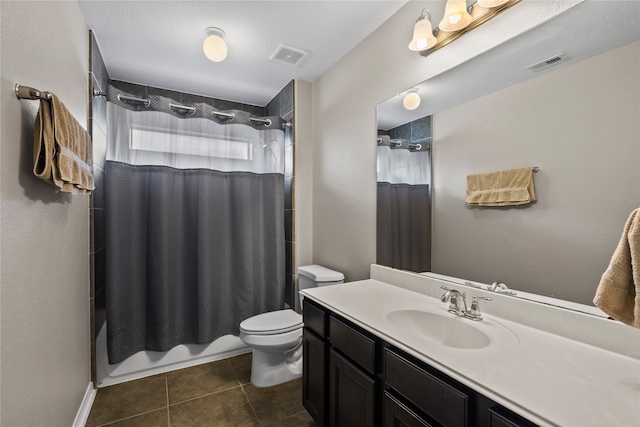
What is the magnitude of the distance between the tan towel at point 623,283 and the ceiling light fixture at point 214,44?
223 cm

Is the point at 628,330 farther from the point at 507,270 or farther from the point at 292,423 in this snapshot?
the point at 292,423

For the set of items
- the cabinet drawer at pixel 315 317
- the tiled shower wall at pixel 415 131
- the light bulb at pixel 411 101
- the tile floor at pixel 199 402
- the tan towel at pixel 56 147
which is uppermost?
the light bulb at pixel 411 101

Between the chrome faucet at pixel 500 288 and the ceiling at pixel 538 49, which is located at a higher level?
the ceiling at pixel 538 49

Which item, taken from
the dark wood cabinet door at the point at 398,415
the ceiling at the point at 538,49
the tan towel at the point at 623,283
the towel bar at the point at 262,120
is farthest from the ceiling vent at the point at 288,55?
the dark wood cabinet door at the point at 398,415

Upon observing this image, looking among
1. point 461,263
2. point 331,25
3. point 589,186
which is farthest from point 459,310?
point 331,25

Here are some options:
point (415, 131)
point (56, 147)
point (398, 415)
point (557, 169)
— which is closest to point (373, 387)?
point (398, 415)

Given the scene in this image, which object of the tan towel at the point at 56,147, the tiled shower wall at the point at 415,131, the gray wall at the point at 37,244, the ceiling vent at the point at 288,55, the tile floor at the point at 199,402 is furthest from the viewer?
the ceiling vent at the point at 288,55

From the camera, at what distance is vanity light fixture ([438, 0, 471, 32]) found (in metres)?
1.32

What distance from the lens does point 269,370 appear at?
209 centimetres

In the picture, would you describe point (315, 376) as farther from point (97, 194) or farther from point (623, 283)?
point (97, 194)

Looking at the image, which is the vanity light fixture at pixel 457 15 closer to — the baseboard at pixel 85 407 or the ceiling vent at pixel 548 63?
the ceiling vent at pixel 548 63

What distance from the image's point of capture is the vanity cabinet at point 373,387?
791mm

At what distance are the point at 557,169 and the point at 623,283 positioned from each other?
47cm

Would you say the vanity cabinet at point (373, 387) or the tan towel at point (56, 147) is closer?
the vanity cabinet at point (373, 387)
